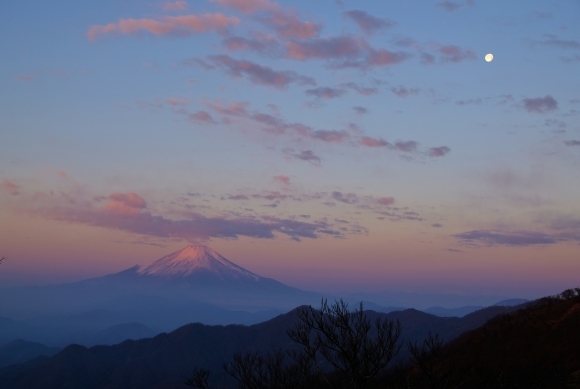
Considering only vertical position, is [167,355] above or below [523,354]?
below

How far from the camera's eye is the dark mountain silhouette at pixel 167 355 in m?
148

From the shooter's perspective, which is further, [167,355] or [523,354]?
[167,355]

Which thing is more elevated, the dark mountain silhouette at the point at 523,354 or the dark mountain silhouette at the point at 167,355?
the dark mountain silhouette at the point at 523,354

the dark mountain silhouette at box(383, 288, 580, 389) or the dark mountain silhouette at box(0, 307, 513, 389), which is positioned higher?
the dark mountain silhouette at box(383, 288, 580, 389)

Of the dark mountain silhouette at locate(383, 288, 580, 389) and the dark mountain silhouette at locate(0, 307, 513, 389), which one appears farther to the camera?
the dark mountain silhouette at locate(0, 307, 513, 389)

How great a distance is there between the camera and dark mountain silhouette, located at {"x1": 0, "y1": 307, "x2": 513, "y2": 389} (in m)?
148

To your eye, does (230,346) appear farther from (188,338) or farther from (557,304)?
(557,304)

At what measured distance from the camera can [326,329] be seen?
66.1 feet

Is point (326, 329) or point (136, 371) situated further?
point (136, 371)

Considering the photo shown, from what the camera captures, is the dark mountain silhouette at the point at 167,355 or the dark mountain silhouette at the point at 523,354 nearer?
the dark mountain silhouette at the point at 523,354

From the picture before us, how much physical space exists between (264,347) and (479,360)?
134305 millimetres

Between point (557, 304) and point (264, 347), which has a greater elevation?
point (557, 304)

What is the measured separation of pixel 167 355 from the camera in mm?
168375

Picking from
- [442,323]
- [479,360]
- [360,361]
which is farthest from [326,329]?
[442,323]
